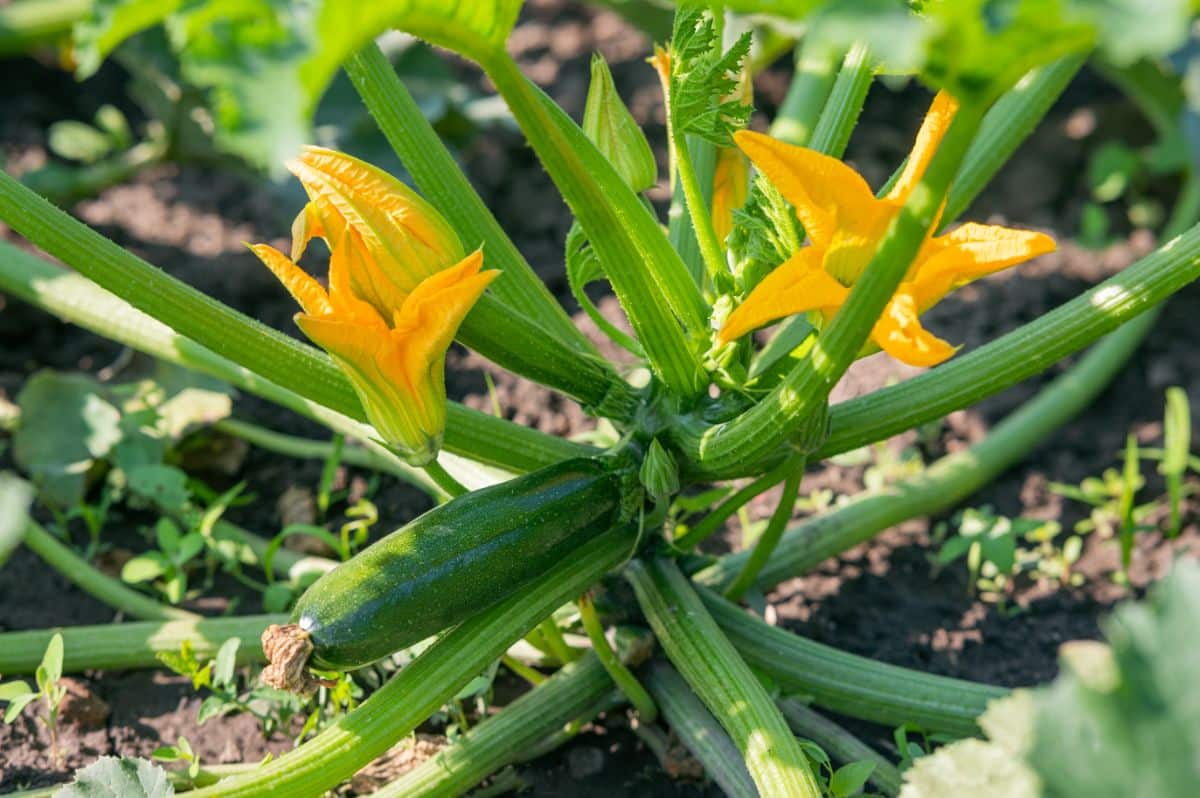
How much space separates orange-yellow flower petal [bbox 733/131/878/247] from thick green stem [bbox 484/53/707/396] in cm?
18

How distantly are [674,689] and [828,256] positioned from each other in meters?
0.74

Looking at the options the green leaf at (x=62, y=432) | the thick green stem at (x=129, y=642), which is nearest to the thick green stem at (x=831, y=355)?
the thick green stem at (x=129, y=642)

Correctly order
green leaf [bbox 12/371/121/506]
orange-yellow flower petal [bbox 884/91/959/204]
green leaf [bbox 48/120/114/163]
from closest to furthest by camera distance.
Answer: orange-yellow flower petal [bbox 884/91/959/204] → green leaf [bbox 12/371/121/506] → green leaf [bbox 48/120/114/163]

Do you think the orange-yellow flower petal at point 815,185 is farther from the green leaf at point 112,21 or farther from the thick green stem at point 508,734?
the thick green stem at point 508,734

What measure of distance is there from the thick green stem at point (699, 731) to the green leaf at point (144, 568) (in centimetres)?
79

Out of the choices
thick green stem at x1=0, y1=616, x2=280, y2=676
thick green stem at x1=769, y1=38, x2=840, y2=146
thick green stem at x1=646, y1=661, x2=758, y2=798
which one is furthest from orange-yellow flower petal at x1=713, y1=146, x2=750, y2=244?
thick green stem at x1=0, y1=616, x2=280, y2=676

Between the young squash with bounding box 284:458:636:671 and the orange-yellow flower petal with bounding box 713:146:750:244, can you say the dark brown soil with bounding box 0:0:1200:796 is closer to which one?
the young squash with bounding box 284:458:636:671

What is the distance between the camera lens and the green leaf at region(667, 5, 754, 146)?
5.25 feet

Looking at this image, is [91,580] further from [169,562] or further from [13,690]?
[13,690]

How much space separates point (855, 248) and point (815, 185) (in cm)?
8

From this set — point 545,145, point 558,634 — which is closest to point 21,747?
point 558,634

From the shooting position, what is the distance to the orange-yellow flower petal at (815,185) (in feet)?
4.81

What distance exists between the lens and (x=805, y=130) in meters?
2.43

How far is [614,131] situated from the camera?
185 centimetres
